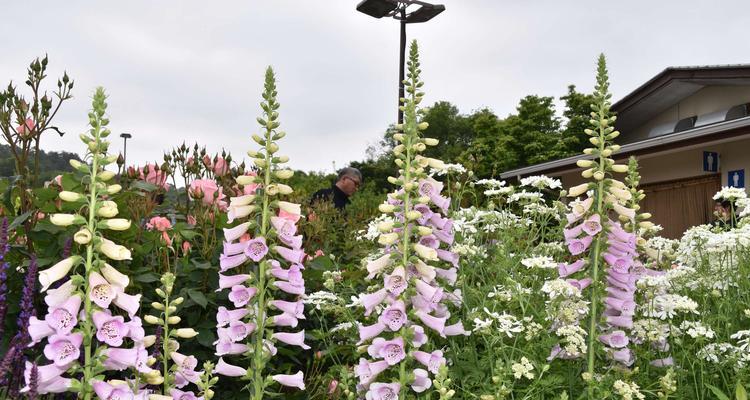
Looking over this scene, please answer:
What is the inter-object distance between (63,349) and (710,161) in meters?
17.5

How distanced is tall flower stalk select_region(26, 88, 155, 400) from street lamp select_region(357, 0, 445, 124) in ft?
41.9

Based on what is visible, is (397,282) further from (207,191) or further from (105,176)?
(207,191)

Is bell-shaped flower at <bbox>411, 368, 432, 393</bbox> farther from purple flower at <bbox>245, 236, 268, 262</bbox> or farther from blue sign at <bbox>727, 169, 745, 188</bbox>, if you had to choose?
blue sign at <bbox>727, 169, 745, 188</bbox>

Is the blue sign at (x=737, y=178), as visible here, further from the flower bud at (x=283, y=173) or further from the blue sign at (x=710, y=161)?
the flower bud at (x=283, y=173)

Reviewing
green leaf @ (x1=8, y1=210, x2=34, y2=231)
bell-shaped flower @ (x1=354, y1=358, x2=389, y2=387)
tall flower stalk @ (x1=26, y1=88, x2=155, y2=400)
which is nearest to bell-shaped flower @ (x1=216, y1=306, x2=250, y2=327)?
tall flower stalk @ (x1=26, y1=88, x2=155, y2=400)

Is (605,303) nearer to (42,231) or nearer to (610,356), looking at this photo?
(610,356)

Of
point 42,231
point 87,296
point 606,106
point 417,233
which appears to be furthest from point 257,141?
point 606,106

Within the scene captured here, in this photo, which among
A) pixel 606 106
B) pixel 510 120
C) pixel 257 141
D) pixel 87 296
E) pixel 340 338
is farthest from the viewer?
pixel 510 120

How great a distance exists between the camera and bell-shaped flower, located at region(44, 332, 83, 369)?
208 cm

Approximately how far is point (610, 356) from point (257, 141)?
2.00 metres

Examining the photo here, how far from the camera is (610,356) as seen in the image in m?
3.34

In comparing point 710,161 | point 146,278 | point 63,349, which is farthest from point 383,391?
point 710,161

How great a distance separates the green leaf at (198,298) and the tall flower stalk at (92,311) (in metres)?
1.03

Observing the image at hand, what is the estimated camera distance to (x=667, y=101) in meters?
22.0
